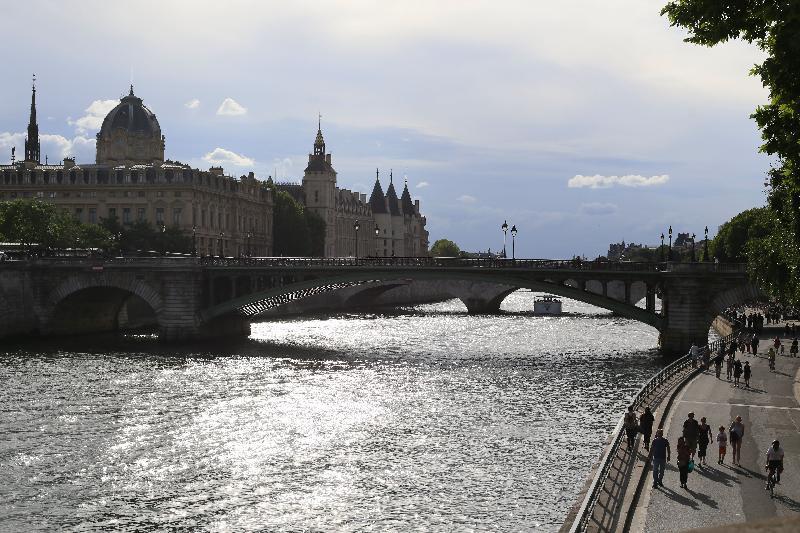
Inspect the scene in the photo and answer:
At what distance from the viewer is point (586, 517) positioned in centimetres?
2153

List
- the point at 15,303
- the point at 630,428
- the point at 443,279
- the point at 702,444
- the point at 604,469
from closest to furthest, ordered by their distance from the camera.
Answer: the point at 604,469
the point at 702,444
the point at 630,428
the point at 443,279
the point at 15,303

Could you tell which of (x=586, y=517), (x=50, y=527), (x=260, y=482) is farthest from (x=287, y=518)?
(x=586, y=517)

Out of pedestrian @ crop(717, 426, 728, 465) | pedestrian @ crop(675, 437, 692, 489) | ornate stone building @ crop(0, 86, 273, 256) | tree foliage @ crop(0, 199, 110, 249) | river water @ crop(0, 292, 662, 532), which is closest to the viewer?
pedestrian @ crop(675, 437, 692, 489)

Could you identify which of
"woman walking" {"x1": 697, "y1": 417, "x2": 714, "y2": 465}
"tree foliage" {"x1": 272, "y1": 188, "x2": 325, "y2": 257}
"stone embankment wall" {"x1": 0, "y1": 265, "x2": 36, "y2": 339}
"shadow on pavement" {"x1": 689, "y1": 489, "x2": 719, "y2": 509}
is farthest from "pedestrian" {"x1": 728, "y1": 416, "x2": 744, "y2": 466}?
"tree foliage" {"x1": 272, "y1": 188, "x2": 325, "y2": 257}

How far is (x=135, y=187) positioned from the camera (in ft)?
437

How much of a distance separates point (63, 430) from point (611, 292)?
14156cm

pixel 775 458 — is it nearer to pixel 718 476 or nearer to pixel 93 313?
→ pixel 718 476

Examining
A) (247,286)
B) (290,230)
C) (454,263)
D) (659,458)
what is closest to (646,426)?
(659,458)

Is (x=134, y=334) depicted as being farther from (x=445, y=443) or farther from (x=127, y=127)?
(x=127, y=127)

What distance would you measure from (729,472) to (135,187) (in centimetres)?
11396

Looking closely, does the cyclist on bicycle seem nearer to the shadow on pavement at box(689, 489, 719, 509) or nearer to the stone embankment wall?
the shadow on pavement at box(689, 489, 719, 509)

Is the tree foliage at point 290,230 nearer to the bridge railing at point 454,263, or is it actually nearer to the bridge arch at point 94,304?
the bridge arch at point 94,304

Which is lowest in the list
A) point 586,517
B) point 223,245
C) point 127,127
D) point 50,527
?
point 50,527

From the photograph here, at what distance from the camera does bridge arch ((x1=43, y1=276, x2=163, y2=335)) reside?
83562 mm
